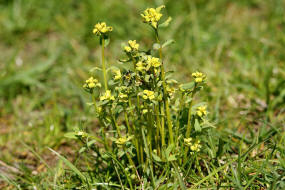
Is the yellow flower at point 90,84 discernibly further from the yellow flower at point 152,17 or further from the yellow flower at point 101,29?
the yellow flower at point 152,17

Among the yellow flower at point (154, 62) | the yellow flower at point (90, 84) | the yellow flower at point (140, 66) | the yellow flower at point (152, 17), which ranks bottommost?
the yellow flower at point (90, 84)

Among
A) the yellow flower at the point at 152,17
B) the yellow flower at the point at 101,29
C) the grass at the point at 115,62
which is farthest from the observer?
the grass at the point at 115,62

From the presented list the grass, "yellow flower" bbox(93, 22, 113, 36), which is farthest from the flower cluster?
the grass

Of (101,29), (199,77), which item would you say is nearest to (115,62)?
(101,29)

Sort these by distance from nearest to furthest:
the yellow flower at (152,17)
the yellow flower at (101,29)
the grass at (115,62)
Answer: the yellow flower at (152,17) < the yellow flower at (101,29) < the grass at (115,62)

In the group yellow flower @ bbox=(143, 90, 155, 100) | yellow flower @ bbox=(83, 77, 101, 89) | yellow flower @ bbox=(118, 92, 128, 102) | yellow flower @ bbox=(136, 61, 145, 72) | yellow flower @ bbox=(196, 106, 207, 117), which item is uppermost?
yellow flower @ bbox=(136, 61, 145, 72)

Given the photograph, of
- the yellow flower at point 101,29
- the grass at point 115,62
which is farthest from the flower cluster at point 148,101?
the grass at point 115,62

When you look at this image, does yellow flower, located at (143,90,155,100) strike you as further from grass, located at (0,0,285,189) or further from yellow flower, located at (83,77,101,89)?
grass, located at (0,0,285,189)

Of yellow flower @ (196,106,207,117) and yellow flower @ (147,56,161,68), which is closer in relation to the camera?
yellow flower @ (147,56,161,68)

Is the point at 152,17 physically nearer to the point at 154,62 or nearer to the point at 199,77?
the point at 154,62
